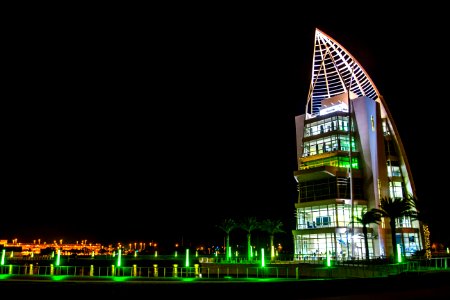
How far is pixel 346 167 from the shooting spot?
64812 mm

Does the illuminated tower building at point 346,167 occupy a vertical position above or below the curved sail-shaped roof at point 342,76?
below

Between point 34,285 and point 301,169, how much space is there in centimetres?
5742

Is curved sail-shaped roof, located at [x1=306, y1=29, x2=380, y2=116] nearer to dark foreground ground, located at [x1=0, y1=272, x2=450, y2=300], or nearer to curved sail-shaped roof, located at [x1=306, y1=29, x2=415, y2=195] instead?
curved sail-shaped roof, located at [x1=306, y1=29, x2=415, y2=195]

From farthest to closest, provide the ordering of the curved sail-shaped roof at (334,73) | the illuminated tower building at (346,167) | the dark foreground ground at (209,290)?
the curved sail-shaped roof at (334,73), the illuminated tower building at (346,167), the dark foreground ground at (209,290)

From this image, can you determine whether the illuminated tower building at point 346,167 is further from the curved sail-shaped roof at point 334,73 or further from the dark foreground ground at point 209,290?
the dark foreground ground at point 209,290

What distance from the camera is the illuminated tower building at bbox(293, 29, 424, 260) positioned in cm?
6081

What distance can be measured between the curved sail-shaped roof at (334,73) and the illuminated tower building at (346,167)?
0.53 feet

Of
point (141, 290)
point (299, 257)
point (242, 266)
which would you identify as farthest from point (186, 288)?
point (299, 257)

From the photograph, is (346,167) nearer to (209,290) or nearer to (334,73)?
(334,73)

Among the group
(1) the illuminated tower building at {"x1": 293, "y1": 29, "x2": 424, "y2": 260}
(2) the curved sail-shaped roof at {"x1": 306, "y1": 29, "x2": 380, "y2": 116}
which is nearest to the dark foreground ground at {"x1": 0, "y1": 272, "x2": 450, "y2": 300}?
(1) the illuminated tower building at {"x1": 293, "y1": 29, "x2": 424, "y2": 260}

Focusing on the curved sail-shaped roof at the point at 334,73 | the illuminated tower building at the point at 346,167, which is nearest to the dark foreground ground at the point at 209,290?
the illuminated tower building at the point at 346,167

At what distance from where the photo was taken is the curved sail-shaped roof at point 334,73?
229 ft

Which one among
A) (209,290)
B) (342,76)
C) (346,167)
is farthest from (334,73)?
(209,290)

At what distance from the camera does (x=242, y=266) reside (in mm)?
47438
